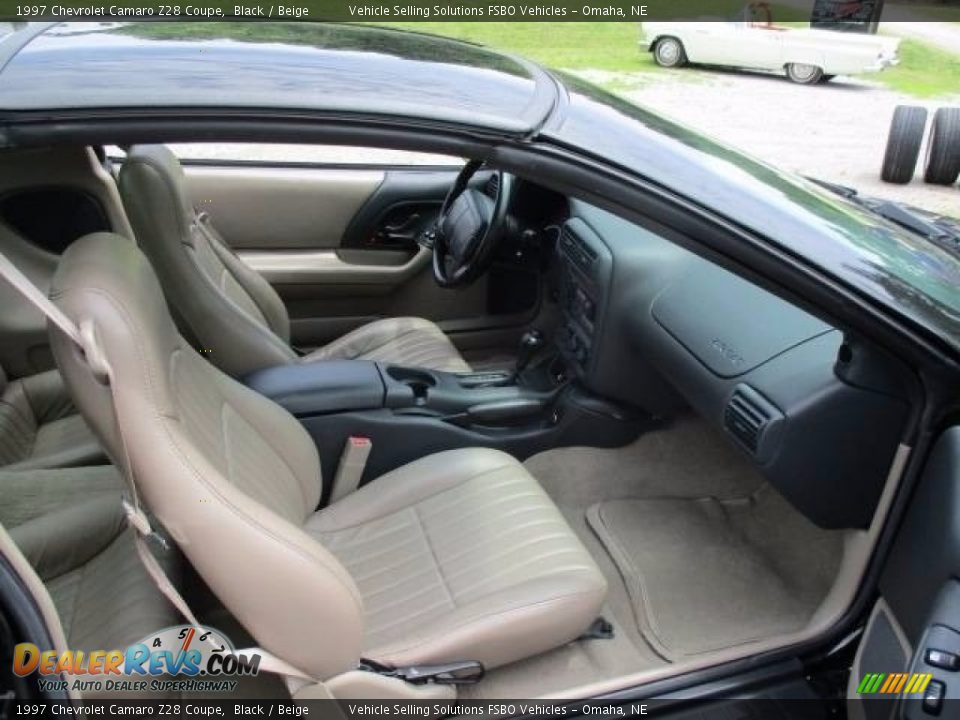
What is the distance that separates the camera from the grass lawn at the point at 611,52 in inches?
433

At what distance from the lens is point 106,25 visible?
5.04ft

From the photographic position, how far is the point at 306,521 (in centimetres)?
186

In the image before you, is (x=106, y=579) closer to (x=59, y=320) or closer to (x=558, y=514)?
(x=59, y=320)

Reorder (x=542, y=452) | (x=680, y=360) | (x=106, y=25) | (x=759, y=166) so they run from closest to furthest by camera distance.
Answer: (x=106, y=25), (x=759, y=166), (x=680, y=360), (x=542, y=452)

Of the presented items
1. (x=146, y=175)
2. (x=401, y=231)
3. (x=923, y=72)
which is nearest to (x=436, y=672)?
(x=146, y=175)

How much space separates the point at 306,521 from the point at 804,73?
11570 mm

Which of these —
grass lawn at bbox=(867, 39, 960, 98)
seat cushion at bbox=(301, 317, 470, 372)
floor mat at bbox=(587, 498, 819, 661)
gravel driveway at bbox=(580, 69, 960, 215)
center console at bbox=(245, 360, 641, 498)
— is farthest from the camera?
grass lawn at bbox=(867, 39, 960, 98)

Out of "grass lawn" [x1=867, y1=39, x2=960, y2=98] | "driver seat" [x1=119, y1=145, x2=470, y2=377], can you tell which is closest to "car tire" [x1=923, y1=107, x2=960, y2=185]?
"driver seat" [x1=119, y1=145, x2=470, y2=377]

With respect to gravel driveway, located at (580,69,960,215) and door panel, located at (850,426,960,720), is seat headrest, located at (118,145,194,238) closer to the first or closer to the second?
door panel, located at (850,426,960,720)

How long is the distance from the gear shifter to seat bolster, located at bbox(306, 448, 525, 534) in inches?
24.4

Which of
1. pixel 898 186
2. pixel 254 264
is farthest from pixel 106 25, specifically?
pixel 898 186

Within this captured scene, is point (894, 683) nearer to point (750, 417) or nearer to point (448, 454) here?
point (750, 417)

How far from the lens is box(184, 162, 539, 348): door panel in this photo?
Result: 10.5ft

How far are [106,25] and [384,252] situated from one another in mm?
1860
